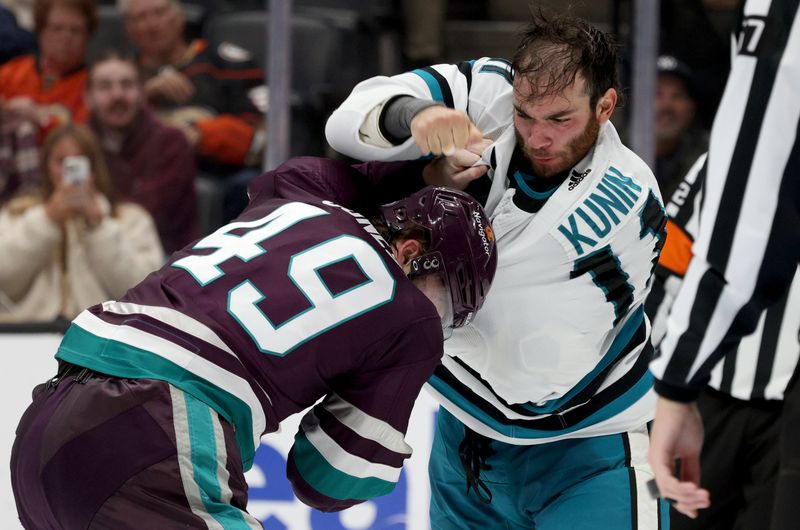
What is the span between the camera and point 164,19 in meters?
4.11

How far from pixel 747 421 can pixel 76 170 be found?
7.51 feet

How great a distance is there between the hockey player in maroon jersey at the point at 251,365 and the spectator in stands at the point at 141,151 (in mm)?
1977

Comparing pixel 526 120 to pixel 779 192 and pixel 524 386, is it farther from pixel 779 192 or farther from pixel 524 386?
pixel 779 192

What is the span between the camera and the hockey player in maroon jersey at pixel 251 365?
1729 millimetres

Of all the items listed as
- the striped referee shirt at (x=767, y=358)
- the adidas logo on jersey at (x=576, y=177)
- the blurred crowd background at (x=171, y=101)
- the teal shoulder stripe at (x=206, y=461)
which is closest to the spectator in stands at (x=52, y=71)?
the blurred crowd background at (x=171, y=101)

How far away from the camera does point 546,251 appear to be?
6.97 feet

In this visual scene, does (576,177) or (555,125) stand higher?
(555,125)

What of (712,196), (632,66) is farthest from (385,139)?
(632,66)

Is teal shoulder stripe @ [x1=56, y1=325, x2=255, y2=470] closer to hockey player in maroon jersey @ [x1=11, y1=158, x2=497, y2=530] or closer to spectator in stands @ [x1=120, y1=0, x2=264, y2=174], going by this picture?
hockey player in maroon jersey @ [x1=11, y1=158, x2=497, y2=530]

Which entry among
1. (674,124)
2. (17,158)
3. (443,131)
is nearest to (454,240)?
(443,131)

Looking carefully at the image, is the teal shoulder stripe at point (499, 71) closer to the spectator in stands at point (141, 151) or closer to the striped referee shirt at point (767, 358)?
the striped referee shirt at point (767, 358)

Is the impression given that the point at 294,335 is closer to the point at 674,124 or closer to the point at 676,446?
the point at 676,446

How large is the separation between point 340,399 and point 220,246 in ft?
1.07

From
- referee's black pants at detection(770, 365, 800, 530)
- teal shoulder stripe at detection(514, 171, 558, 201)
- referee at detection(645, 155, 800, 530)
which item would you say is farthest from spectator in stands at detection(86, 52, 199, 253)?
referee's black pants at detection(770, 365, 800, 530)
